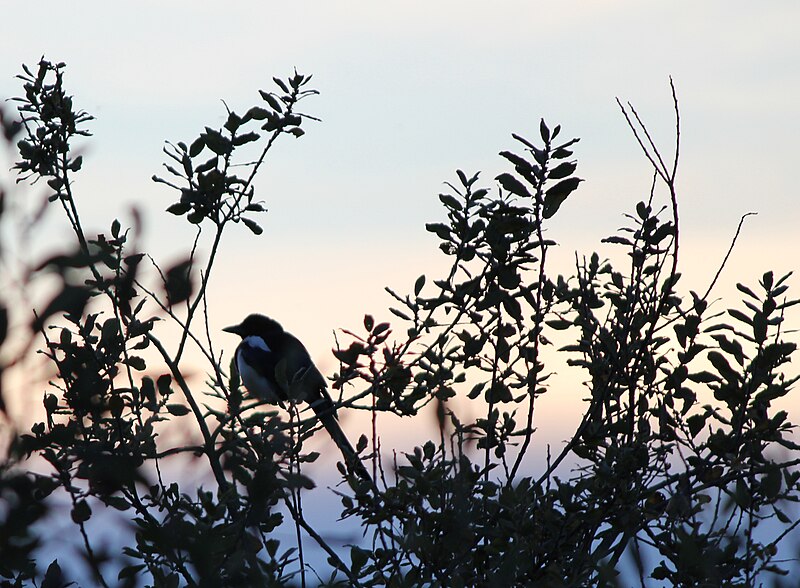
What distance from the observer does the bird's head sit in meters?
9.87

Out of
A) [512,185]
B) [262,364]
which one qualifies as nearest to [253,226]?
[512,185]

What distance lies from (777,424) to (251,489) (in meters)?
3.29

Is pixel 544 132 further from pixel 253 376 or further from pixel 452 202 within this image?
pixel 253 376

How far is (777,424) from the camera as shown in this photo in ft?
13.8

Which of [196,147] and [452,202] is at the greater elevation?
[196,147]

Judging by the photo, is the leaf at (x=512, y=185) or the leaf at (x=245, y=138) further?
the leaf at (x=245, y=138)

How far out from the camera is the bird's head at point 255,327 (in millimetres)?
9867

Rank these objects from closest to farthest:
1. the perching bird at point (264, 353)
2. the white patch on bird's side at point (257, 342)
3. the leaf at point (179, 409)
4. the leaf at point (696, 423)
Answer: the leaf at point (179, 409) < the leaf at point (696, 423) < the perching bird at point (264, 353) < the white patch on bird's side at point (257, 342)

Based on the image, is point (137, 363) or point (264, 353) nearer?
point (137, 363)

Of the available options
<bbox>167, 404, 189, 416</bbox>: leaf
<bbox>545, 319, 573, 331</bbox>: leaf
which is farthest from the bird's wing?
<bbox>167, 404, 189, 416</bbox>: leaf

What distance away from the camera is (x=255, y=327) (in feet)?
32.4

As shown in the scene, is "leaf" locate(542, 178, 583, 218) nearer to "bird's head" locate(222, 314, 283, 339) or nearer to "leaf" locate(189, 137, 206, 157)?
"leaf" locate(189, 137, 206, 157)

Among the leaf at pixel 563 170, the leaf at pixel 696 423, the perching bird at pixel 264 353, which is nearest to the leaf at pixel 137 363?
the leaf at pixel 563 170

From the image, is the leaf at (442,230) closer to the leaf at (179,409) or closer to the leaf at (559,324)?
the leaf at (559,324)
